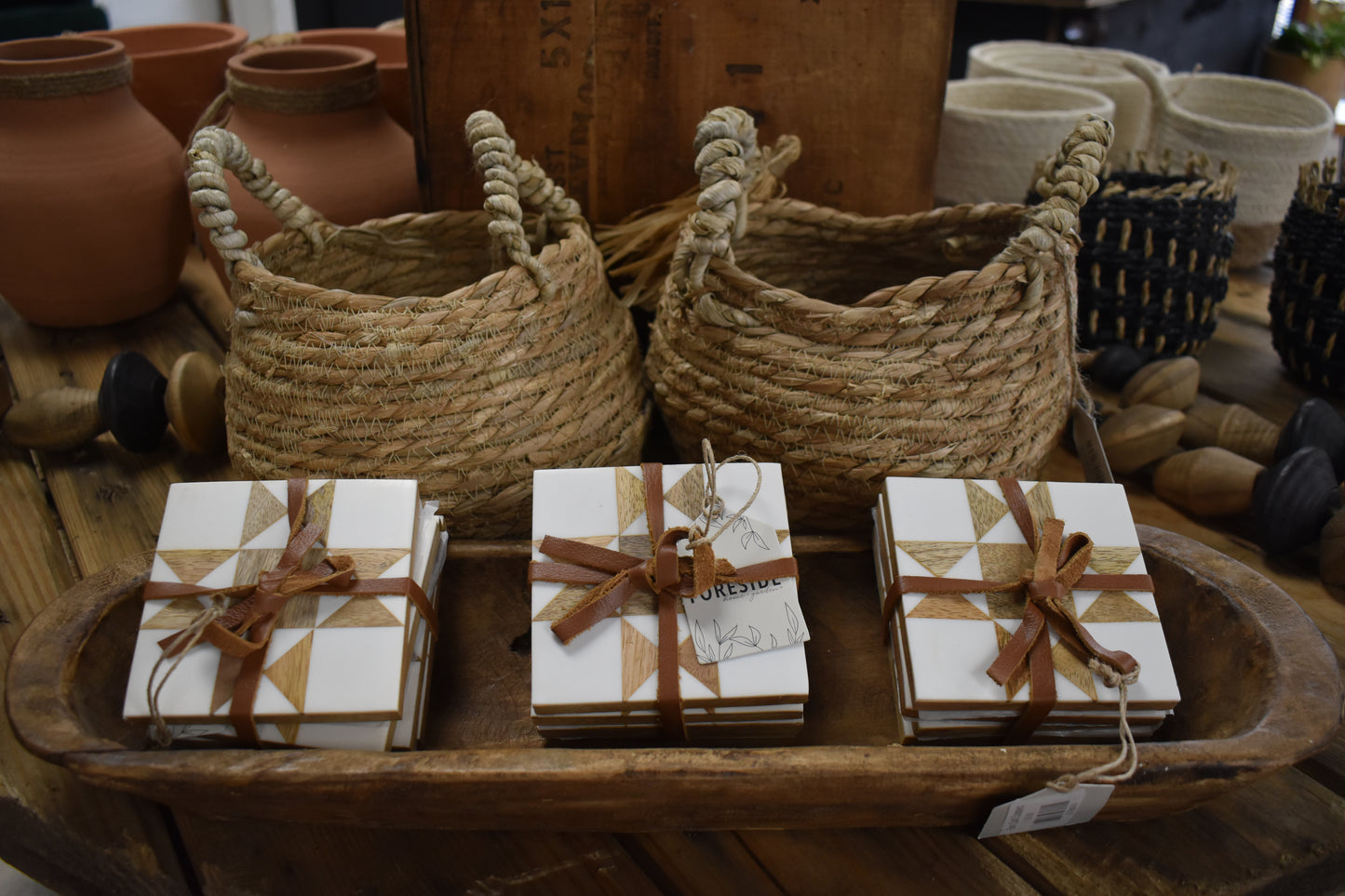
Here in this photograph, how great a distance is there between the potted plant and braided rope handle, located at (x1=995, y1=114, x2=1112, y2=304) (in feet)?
9.09

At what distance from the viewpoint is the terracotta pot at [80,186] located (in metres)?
1.19

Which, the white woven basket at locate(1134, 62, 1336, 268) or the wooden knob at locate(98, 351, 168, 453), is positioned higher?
the white woven basket at locate(1134, 62, 1336, 268)

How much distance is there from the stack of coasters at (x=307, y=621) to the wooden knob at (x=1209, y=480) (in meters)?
0.78

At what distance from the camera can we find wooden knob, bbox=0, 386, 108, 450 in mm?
1085

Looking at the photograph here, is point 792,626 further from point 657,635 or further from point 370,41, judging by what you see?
point 370,41

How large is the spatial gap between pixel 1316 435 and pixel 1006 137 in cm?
65

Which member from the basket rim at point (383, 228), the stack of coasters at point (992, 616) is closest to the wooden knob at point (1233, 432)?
the stack of coasters at point (992, 616)

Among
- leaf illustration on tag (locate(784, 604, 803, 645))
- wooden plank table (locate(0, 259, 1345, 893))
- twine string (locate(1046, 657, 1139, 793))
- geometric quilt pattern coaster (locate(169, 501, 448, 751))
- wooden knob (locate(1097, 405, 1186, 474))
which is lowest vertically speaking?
wooden plank table (locate(0, 259, 1345, 893))

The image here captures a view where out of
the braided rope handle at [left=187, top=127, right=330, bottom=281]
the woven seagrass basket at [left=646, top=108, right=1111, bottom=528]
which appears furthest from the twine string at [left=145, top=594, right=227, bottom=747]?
the woven seagrass basket at [left=646, top=108, right=1111, bottom=528]

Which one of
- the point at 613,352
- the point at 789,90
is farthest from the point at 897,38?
the point at 613,352

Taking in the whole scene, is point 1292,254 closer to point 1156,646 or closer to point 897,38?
point 897,38

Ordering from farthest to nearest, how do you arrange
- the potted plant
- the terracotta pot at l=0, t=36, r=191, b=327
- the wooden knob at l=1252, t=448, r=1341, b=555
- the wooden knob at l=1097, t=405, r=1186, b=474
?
the potted plant, the terracotta pot at l=0, t=36, r=191, b=327, the wooden knob at l=1097, t=405, r=1186, b=474, the wooden knob at l=1252, t=448, r=1341, b=555

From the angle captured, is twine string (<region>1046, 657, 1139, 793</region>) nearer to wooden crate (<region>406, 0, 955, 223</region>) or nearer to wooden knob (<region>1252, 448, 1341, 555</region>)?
wooden knob (<region>1252, 448, 1341, 555</region>)

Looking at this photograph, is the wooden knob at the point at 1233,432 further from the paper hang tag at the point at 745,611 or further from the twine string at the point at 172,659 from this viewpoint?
the twine string at the point at 172,659
